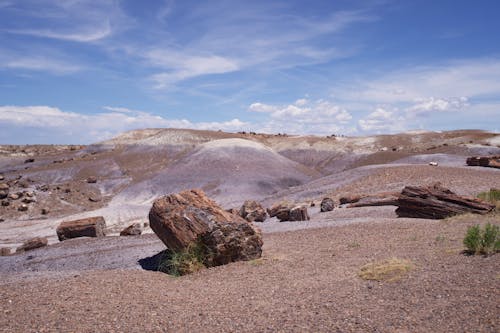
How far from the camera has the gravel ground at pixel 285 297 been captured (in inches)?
252

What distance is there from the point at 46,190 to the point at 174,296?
32.5 metres

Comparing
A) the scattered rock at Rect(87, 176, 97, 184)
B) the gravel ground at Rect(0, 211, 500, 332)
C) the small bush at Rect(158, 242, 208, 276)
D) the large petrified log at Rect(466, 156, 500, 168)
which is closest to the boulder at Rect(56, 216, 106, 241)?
the gravel ground at Rect(0, 211, 500, 332)

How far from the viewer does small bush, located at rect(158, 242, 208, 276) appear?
11055 mm

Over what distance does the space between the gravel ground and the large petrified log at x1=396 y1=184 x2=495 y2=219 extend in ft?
13.0

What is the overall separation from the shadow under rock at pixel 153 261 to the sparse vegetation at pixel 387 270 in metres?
5.71

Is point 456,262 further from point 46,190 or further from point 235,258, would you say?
point 46,190

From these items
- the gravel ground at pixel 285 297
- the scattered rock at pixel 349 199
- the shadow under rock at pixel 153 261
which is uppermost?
the gravel ground at pixel 285 297

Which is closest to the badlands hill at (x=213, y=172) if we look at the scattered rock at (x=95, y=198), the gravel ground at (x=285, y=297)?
the scattered rock at (x=95, y=198)

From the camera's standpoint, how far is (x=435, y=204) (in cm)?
1605

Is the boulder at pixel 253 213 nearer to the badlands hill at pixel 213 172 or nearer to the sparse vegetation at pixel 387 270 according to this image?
the badlands hill at pixel 213 172

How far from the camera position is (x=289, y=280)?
30.1 ft

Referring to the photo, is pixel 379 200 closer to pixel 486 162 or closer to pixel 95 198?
pixel 486 162

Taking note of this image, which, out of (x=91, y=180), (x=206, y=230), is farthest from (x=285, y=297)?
(x=91, y=180)

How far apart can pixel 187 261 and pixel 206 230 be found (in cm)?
101
